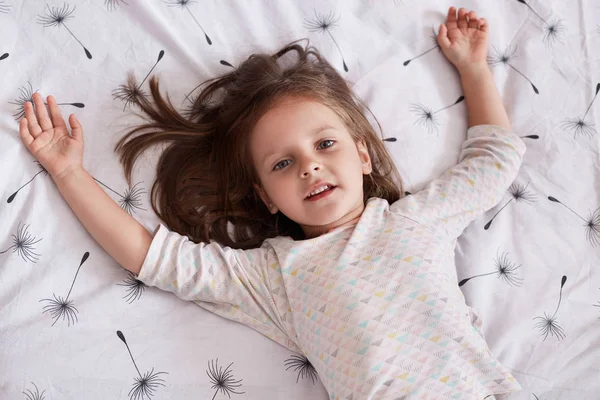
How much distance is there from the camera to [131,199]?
3.96 feet

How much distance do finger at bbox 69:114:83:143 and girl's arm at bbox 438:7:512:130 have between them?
83 cm

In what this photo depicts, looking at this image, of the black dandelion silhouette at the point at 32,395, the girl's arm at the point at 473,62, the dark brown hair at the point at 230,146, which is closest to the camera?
the black dandelion silhouette at the point at 32,395

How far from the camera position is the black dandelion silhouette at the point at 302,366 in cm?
114

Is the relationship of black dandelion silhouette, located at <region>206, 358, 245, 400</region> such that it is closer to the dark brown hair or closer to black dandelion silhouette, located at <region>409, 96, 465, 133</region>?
the dark brown hair

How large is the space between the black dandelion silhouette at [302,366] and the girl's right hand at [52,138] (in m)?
0.54

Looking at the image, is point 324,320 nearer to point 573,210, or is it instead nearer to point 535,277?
point 535,277

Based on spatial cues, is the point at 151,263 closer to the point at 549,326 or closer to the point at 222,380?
the point at 222,380

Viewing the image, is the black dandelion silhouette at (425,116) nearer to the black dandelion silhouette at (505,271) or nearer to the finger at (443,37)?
the finger at (443,37)

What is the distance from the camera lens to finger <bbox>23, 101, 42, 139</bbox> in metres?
1.17

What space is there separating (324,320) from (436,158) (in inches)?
18.9

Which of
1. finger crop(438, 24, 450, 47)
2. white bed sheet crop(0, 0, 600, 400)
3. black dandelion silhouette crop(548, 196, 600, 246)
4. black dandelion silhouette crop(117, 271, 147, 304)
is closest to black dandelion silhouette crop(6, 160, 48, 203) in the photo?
white bed sheet crop(0, 0, 600, 400)

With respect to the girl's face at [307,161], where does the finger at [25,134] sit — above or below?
above

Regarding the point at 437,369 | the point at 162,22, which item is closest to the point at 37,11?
the point at 162,22

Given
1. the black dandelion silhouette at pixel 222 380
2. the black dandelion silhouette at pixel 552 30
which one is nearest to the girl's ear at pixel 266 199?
the black dandelion silhouette at pixel 222 380
